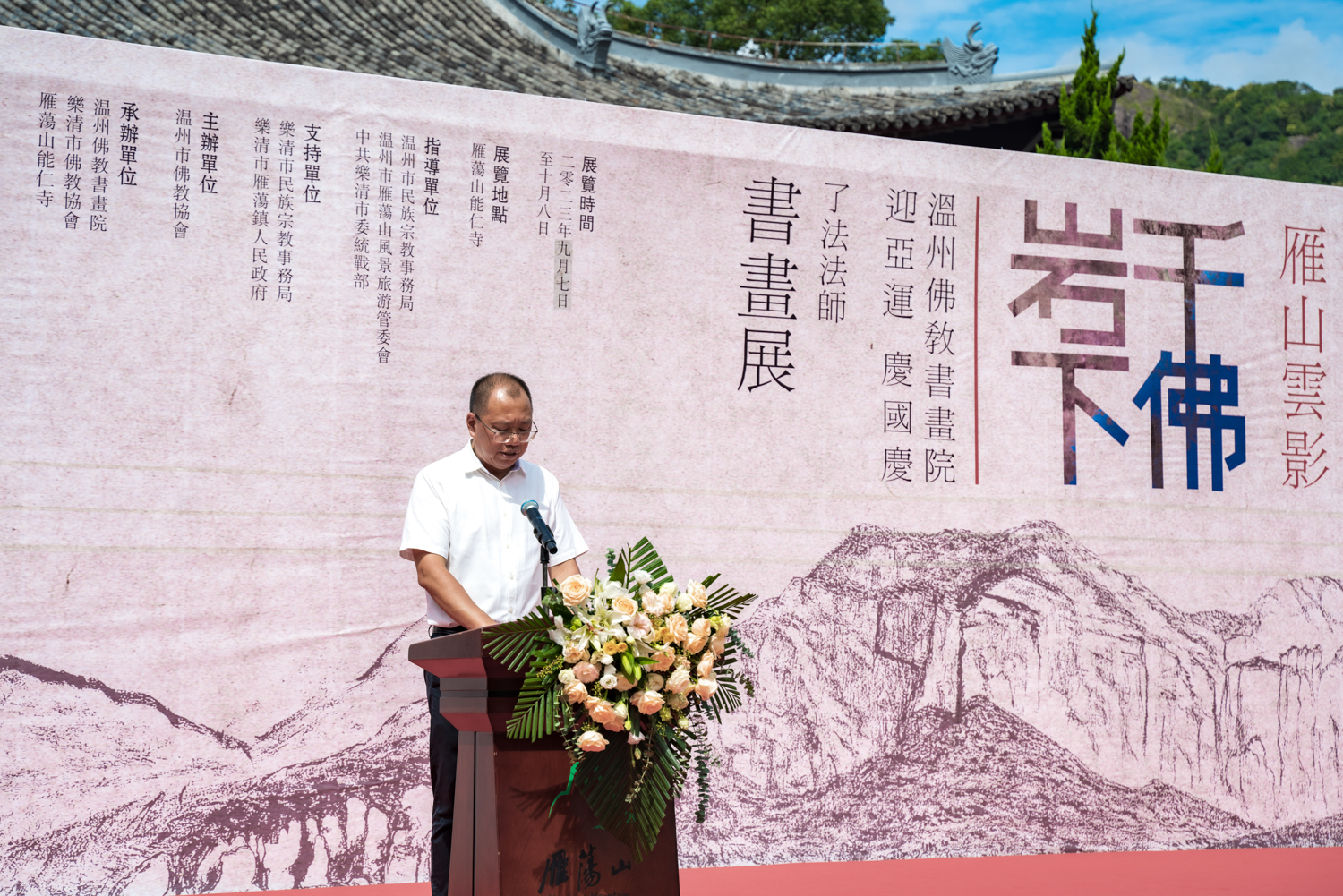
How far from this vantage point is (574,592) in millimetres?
1665

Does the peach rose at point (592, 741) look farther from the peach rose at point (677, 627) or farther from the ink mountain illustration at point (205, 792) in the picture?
the ink mountain illustration at point (205, 792)

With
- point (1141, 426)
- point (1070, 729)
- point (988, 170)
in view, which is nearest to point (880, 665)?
point (1070, 729)

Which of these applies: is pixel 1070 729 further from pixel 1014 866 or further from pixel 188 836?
pixel 188 836

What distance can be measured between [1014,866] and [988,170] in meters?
2.06

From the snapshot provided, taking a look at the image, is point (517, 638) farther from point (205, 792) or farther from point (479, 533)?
point (205, 792)

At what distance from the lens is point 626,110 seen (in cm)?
336

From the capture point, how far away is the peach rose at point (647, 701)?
1650mm

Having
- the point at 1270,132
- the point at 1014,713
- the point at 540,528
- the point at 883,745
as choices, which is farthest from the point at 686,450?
the point at 1270,132

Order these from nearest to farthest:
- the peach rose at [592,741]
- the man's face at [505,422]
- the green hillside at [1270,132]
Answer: the peach rose at [592,741] < the man's face at [505,422] < the green hillside at [1270,132]

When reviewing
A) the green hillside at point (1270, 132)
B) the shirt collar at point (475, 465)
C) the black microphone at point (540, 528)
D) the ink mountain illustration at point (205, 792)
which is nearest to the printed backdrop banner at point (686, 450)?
the ink mountain illustration at point (205, 792)

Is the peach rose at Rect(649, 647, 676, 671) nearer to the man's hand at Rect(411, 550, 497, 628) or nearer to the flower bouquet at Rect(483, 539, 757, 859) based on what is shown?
the flower bouquet at Rect(483, 539, 757, 859)

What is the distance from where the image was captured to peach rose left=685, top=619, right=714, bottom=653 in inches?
67.2

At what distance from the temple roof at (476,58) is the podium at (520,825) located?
3833 millimetres

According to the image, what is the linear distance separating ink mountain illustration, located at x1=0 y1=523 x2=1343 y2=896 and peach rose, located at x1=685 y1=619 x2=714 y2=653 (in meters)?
1.49
